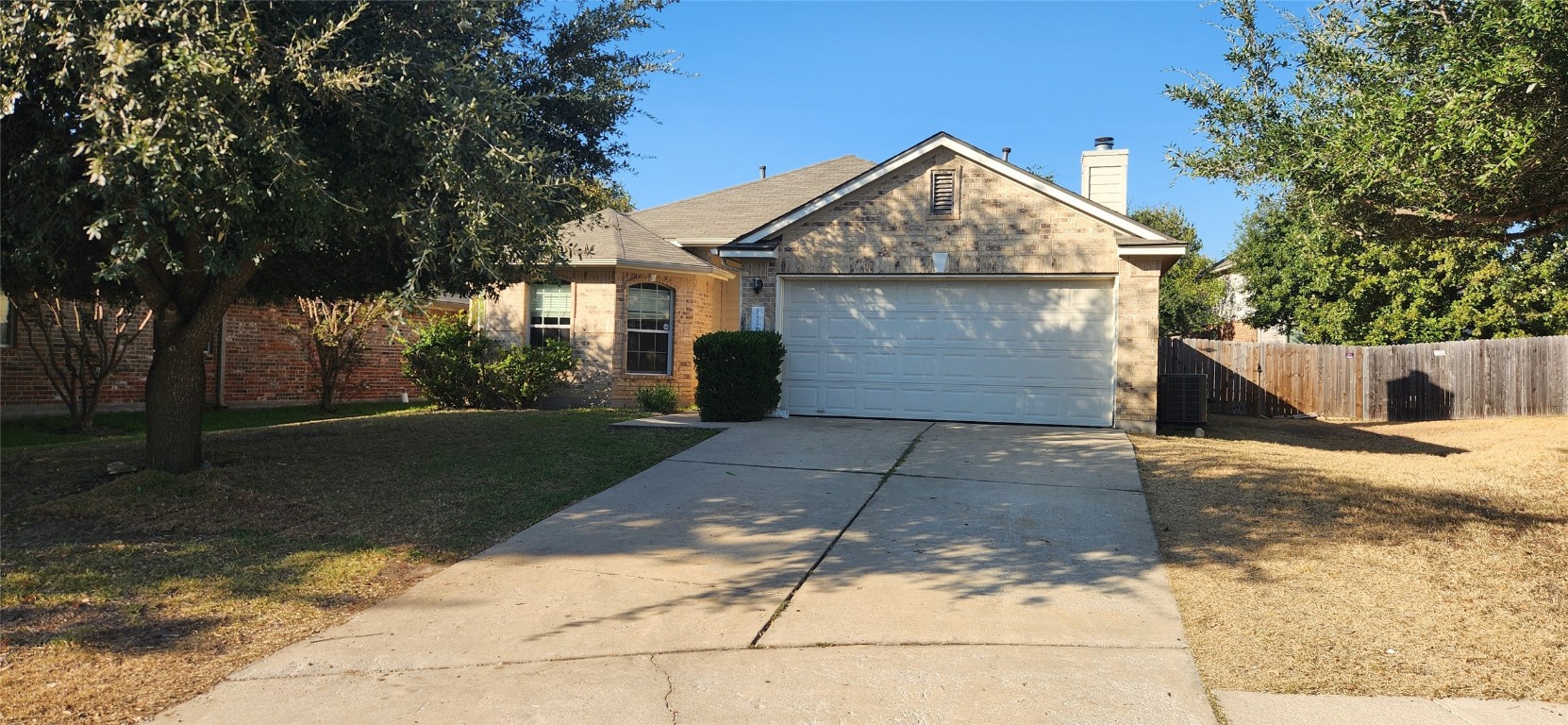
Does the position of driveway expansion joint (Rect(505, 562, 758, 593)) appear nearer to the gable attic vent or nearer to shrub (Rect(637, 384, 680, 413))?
the gable attic vent

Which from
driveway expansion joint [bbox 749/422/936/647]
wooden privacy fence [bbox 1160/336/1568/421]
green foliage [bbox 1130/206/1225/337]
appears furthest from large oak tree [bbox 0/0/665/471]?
green foliage [bbox 1130/206/1225/337]

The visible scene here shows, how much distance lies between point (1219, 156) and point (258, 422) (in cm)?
1428

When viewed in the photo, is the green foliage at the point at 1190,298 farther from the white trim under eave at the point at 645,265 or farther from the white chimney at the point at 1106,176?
the white trim under eave at the point at 645,265

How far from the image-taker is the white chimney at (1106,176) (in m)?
16.0

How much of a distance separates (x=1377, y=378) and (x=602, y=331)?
17.1m

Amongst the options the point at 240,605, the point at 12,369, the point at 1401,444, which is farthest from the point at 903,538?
the point at 12,369

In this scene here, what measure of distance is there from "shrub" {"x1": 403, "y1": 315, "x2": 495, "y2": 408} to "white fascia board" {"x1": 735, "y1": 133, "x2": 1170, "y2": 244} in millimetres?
5411

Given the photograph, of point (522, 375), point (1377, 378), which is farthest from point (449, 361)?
point (1377, 378)

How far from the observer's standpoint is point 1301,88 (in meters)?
9.09

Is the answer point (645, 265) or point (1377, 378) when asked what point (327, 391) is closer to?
point (645, 265)

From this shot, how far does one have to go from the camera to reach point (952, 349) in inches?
554

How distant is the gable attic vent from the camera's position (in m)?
13.9

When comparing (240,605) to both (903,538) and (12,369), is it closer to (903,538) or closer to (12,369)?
(903,538)

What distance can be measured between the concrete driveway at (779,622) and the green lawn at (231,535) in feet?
1.30
